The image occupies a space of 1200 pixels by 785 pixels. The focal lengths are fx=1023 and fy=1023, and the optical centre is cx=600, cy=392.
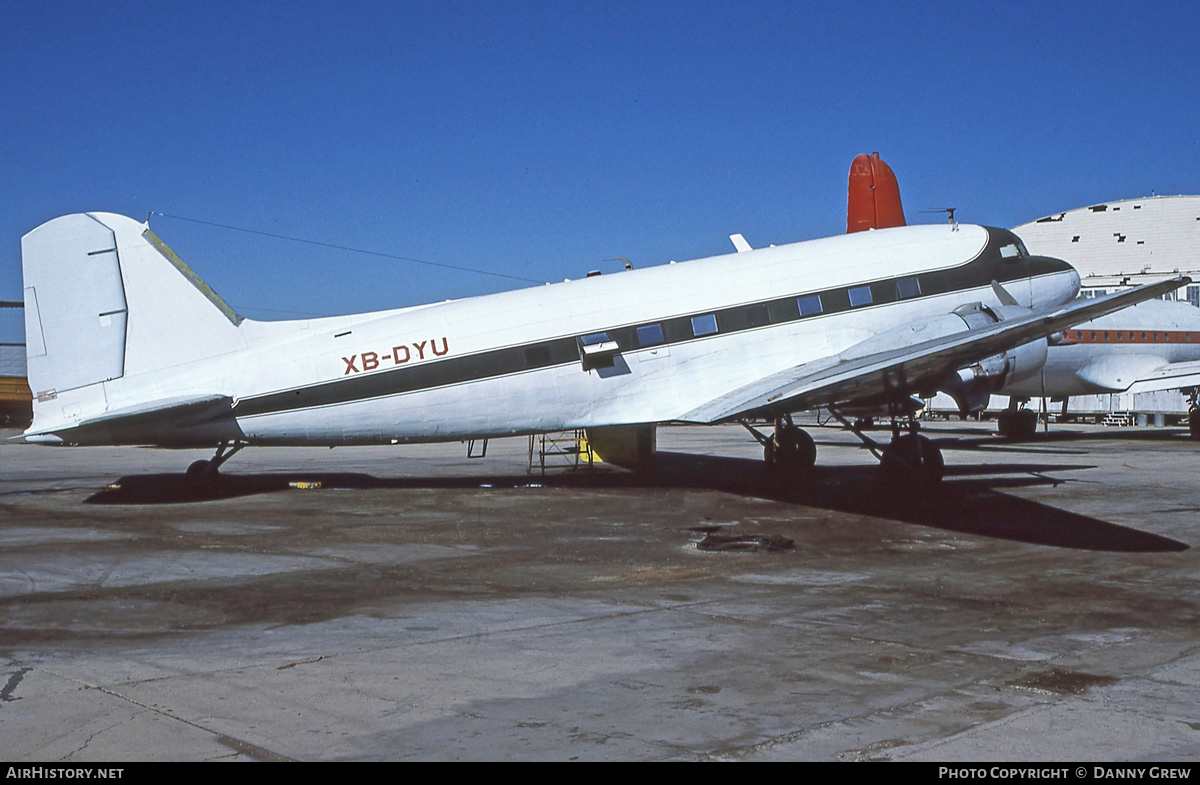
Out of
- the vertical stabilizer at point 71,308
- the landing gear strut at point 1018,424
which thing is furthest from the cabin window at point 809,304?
the landing gear strut at point 1018,424

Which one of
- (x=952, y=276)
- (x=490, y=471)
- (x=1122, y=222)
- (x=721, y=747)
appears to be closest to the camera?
(x=721, y=747)

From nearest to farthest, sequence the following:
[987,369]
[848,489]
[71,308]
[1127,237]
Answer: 1. [71,308]
2. [987,369]
3. [848,489]
4. [1127,237]

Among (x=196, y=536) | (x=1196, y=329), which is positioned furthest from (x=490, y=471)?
(x=1196, y=329)

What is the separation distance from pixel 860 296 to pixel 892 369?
131 inches

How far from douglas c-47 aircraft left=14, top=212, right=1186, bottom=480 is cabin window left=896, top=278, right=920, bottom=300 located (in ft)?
0.08

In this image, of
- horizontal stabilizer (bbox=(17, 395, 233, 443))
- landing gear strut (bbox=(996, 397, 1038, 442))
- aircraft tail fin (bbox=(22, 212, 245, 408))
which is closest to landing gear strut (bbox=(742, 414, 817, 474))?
horizontal stabilizer (bbox=(17, 395, 233, 443))

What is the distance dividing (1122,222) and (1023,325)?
54199 millimetres

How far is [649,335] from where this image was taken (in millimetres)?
16609

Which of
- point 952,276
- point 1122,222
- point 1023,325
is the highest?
point 1122,222

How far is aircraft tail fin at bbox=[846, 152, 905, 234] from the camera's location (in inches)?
1869

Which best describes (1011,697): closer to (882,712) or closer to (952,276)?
(882,712)

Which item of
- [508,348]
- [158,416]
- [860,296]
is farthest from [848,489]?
[158,416]

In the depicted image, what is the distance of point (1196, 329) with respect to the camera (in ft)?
105

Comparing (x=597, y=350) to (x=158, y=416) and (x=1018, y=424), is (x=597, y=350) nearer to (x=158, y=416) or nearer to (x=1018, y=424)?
(x=158, y=416)
